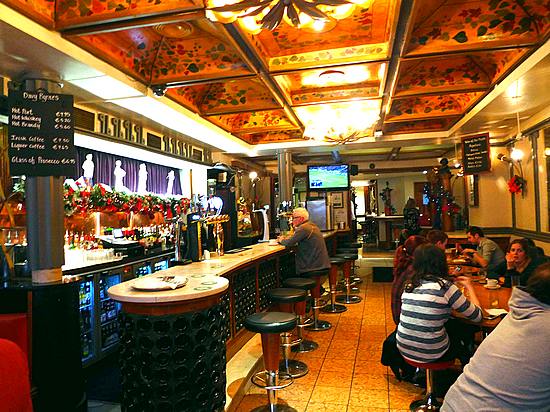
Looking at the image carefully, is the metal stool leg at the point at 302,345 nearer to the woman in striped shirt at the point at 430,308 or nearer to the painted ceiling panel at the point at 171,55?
the woman in striped shirt at the point at 430,308

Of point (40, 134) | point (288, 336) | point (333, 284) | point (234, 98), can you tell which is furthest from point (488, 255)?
point (40, 134)

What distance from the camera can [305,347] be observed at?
4957mm

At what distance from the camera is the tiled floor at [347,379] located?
3564 mm

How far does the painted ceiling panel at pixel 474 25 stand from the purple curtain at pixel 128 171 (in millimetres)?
4624

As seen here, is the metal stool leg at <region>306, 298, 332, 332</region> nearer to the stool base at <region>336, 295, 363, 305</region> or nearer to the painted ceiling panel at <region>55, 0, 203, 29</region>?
the stool base at <region>336, 295, 363, 305</region>

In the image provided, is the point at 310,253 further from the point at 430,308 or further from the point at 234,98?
the point at 430,308

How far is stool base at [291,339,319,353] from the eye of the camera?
193 inches

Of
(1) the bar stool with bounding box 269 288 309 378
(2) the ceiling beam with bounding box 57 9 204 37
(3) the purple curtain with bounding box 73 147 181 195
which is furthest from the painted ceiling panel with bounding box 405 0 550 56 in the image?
(3) the purple curtain with bounding box 73 147 181 195

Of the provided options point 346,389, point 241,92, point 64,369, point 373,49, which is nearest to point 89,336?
point 64,369

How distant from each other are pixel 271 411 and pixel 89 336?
7.20 ft

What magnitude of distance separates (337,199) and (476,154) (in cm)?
432

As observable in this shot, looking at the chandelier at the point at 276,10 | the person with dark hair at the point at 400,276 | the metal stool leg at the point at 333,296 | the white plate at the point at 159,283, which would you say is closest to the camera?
the chandelier at the point at 276,10

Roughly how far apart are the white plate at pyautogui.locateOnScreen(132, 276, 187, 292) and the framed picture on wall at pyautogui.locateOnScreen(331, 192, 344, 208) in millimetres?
8411

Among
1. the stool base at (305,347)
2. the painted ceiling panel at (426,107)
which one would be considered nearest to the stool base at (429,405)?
the stool base at (305,347)
